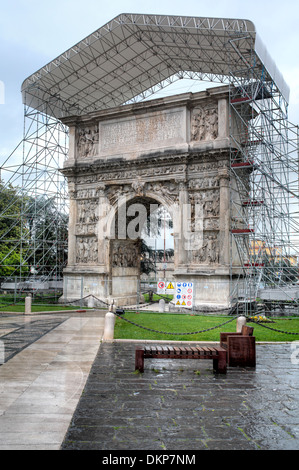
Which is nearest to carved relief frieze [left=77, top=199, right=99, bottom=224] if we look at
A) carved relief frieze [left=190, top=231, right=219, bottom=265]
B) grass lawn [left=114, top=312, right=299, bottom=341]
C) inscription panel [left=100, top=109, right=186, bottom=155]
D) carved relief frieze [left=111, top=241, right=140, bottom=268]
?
carved relief frieze [left=111, top=241, right=140, bottom=268]

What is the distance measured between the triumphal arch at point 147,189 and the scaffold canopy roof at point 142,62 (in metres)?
2.75

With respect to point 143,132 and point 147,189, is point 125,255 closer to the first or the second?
point 147,189

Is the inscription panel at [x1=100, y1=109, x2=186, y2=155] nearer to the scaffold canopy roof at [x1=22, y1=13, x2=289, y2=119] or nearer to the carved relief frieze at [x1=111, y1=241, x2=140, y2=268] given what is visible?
the scaffold canopy roof at [x1=22, y1=13, x2=289, y2=119]

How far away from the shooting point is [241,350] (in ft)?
29.2

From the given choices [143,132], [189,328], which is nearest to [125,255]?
[143,132]

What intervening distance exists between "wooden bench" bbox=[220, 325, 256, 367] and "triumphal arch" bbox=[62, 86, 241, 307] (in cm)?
1123

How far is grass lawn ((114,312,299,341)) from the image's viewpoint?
12.6 m

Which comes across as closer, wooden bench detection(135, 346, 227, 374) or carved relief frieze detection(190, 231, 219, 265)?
wooden bench detection(135, 346, 227, 374)

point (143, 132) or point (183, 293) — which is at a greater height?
point (143, 132)

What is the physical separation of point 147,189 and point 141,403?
17635 millimetres

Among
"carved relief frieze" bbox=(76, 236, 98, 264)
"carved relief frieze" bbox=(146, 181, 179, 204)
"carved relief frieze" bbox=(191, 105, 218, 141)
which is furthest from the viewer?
"carved relief frieze" bbox=(76, 236, 98, 264)

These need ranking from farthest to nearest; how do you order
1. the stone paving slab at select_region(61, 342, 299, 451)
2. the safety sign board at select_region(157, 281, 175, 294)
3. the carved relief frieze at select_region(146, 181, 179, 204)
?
the carved relief frieze at select_region(146, 181, 179, 204) → the safety sign board at select_region(157, 281, 175, 294) → the stone paving slab at select_region(61, 342, 299, 451)
